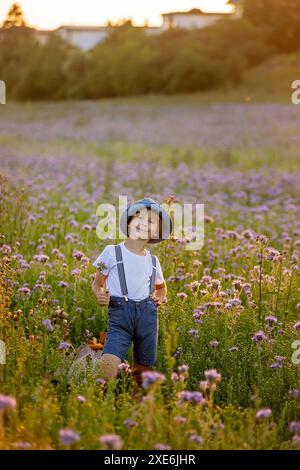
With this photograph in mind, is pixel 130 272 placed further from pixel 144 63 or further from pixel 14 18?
pixel 14 18

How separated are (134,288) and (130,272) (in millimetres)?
92

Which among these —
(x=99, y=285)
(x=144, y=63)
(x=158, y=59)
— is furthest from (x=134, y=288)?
(x=158, y=59)

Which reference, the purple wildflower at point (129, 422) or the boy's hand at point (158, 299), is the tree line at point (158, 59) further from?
the purple wildflower at point (129, 422)

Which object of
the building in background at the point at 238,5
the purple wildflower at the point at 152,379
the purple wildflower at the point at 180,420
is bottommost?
the purple wildflower at the point at 180,420

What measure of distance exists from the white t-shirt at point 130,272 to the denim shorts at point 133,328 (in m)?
0.04

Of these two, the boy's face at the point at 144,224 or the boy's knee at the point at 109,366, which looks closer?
the boy's knee at the point at 109,366

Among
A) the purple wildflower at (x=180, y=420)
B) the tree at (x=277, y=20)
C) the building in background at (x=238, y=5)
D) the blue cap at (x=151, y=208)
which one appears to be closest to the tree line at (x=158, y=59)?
the tree at (x=277, y=20)

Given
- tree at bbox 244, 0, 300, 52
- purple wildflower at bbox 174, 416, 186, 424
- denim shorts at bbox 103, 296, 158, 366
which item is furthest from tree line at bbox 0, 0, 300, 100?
purple wildflower at bbox 174, 416, 186, 424

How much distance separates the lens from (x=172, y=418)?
3336 millimetres

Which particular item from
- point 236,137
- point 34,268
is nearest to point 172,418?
point 34,268

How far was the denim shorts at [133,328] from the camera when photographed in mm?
4321

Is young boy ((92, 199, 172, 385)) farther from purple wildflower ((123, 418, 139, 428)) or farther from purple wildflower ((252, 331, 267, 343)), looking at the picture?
purple wildflower ((123, 418, 139, 428))

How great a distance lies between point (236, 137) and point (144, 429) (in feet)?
48.2
